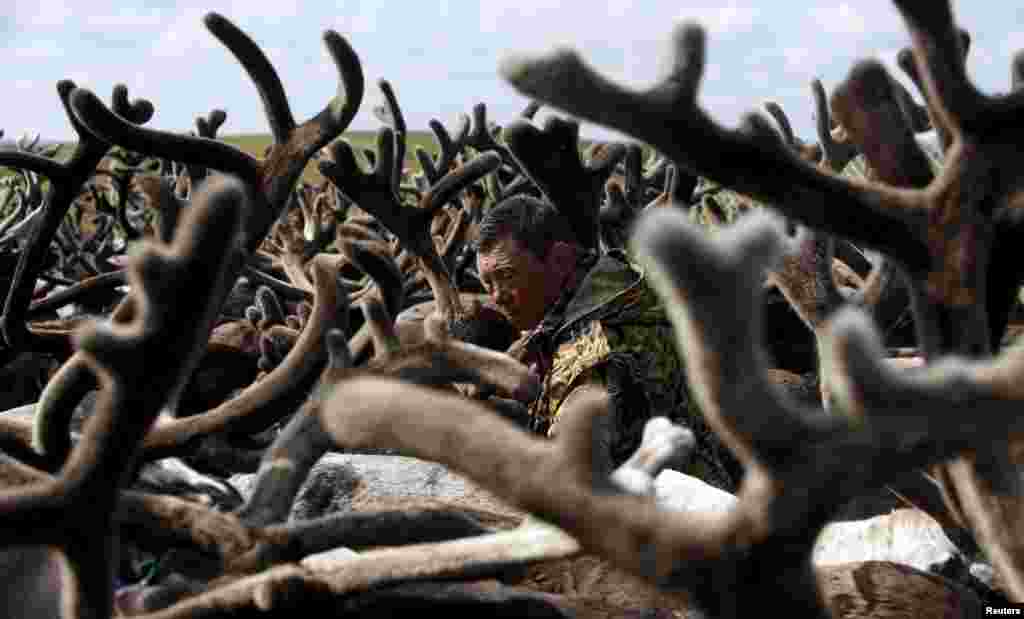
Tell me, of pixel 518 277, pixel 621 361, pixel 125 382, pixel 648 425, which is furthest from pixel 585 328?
pixel 125 382

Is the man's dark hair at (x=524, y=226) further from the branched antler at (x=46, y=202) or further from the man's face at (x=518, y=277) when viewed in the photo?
the branched antler at (x=46, y=202)

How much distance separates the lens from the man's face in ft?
13.3

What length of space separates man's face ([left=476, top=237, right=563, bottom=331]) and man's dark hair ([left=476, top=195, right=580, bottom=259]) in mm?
22

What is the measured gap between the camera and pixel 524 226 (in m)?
4.03

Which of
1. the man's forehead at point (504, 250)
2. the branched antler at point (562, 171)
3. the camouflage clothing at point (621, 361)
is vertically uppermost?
the branched antler at point (562, 171)

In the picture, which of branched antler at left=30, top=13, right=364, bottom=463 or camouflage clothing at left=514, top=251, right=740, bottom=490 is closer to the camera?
branched antler at left=30, top=13, right=364, bottom=463

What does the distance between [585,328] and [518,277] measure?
1.05ft

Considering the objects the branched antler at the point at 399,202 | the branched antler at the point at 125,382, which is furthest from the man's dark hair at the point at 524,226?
Answer: the branched antler at the point at 125,382

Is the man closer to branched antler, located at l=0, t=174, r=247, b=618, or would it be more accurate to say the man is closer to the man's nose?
the man's nose

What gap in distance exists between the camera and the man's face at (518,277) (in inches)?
160

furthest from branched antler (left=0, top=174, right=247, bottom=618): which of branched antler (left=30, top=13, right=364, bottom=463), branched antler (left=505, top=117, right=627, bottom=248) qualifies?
branched antler (left=505, top=117, right=627, bottom=248)

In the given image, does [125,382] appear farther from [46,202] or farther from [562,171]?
[562,171]

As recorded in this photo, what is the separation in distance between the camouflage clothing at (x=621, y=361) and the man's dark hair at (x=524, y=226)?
0.20 m

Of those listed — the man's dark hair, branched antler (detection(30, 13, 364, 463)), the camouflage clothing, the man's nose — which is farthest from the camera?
the man's nose
